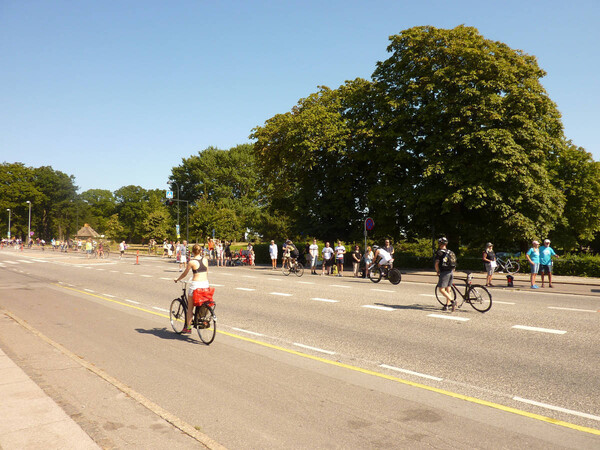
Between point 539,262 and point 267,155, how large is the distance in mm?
20429

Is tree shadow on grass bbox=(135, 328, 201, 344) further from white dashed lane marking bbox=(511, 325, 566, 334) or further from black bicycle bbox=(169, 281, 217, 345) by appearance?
white dashed lane marking bbox=(511, 325, 566, 334)

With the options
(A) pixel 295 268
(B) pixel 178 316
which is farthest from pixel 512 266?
(B) pixel 178 316

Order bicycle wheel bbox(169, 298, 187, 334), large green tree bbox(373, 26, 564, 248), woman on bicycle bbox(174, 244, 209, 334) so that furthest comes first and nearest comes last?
large green tree bbox(373, 26, 564, 248), bicycle wheel bbox(169, 298, 187, 334), woman on bicycle bbox(174, 244, 209, 334)

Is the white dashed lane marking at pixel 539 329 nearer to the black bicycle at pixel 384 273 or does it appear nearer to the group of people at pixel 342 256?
the black bicycle at pixel 384 273

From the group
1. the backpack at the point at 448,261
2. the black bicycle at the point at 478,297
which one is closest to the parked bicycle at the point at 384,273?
the black bicycle at the point at 478,297

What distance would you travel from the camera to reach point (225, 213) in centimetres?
4697

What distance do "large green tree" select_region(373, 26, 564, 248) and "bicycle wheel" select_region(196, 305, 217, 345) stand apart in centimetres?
1859

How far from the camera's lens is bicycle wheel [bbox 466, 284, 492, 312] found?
11.1 meters

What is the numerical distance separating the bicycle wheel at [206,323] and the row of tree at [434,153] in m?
18.6

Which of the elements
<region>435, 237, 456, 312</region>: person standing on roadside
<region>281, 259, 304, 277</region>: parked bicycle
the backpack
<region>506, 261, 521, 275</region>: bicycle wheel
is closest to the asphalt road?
<region>435, 237, 456, 312</region>: person standing on roadside

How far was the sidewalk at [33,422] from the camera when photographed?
381cm

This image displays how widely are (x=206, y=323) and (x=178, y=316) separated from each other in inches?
45.3

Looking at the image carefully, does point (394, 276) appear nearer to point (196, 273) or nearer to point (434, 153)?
point (434, 153)

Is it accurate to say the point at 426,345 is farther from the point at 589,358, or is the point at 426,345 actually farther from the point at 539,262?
the point at 539,262
